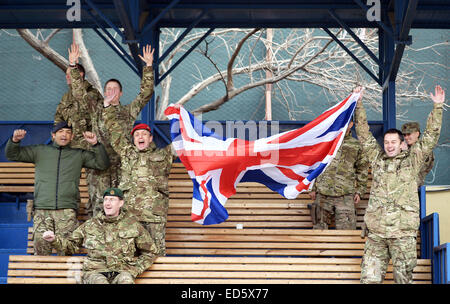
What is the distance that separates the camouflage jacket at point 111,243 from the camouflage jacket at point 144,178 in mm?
654

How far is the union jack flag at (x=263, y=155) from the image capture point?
960cm

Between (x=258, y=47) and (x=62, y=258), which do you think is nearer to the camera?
(x=62, y=258)

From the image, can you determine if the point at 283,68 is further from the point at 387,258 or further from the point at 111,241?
the point at 111,241

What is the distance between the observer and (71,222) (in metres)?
9.70

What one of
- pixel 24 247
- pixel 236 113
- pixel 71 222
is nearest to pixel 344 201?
pixel 71 222

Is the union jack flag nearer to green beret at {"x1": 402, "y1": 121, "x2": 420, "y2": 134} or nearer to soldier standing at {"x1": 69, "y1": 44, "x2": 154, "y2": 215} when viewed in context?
soldier standing at {"x1": 69, "y1": 44, "x2": 154, "y2": 215}

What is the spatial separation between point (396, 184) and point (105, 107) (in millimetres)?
3906

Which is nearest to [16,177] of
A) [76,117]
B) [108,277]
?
[76,117]

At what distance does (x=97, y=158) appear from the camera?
1005cm

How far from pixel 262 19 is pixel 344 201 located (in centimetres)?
384

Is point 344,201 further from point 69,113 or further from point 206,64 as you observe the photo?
point 206,64

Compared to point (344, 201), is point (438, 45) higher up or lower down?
higher up

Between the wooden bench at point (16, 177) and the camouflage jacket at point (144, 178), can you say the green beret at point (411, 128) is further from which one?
the wooden bench at point (16, 177)

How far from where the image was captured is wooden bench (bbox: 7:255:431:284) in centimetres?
910
